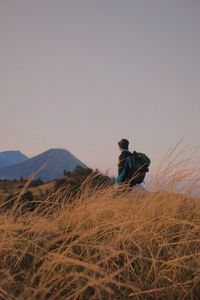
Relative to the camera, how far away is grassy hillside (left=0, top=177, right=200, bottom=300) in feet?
9.20

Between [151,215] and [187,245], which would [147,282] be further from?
[151,215]

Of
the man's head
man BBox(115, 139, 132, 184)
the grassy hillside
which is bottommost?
the grassy hillside

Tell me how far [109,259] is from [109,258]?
282 mm

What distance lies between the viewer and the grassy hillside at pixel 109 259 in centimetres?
280

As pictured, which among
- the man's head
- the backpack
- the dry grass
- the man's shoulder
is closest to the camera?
the dry grass

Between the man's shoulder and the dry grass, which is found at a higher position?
the man's shoulder

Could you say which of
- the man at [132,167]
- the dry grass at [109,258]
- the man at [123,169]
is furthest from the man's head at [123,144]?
the dry grass at [109,258]

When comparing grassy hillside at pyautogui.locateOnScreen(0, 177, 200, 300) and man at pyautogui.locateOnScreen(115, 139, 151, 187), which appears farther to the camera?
man at pyautogui.locateOnScreen(115, 139, 151, 187)

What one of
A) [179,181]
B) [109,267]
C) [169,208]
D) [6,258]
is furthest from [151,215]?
[6,258]

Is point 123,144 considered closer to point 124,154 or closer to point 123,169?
point 124,154

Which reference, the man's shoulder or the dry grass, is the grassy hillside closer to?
the dry grass

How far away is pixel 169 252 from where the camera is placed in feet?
11.2

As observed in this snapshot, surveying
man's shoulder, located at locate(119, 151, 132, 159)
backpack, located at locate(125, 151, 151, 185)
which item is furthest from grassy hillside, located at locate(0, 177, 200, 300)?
man's shoulder, located at locate(119, 151, 132, 159)

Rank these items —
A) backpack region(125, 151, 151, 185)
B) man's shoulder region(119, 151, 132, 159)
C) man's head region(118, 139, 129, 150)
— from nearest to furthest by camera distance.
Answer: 1. backpack region(125, 151, 151, 185)
2. man's shoulder region(119, 151, 132, 159)
3. man's head region(118, 139, 129, 150)
